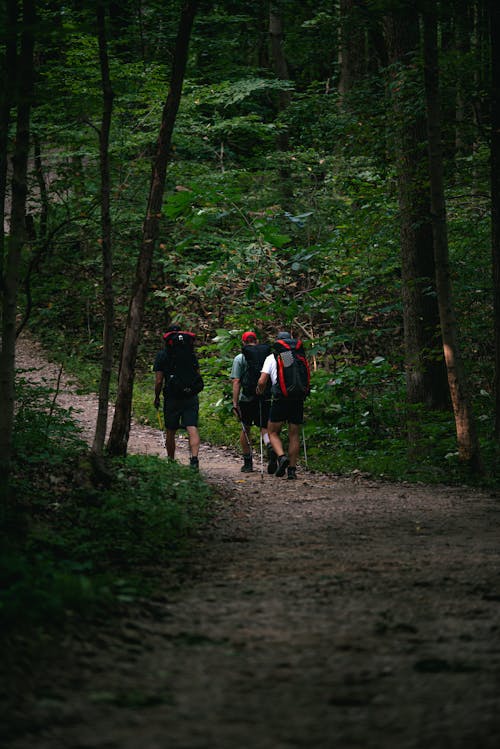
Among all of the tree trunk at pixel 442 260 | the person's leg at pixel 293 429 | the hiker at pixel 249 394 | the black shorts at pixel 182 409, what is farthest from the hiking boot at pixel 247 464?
the tree trunk at pixel 442 260

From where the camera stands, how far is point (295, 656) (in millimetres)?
3701

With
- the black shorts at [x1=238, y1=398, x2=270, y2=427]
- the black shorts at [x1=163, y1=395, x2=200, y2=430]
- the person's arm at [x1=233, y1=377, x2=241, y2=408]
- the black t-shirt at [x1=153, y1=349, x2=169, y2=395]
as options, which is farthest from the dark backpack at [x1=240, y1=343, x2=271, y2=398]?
the black t-shirt at [x1=153, y1=349, x2=169, y2=395]

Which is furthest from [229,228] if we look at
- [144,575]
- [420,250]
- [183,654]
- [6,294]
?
[183,654]

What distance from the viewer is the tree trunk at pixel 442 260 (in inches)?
374

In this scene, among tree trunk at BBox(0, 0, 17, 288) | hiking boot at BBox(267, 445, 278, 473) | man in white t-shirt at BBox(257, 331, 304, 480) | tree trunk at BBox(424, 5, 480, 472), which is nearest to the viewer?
tree trunk at BBox(0, 0, 17, 288)

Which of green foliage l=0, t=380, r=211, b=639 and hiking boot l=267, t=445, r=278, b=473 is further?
hiking boot l=267, t=445, r=278, b=473

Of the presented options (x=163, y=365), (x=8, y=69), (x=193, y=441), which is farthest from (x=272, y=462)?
(x=8, y=69)

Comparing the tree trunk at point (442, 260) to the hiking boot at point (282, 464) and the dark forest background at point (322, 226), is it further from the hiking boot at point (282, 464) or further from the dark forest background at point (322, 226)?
the hiking boot at point (282, 464)

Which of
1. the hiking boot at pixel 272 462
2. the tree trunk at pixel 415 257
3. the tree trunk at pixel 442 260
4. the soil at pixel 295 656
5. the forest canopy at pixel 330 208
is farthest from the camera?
the hiking boot at pixel 272 462

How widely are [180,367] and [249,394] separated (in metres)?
1.42

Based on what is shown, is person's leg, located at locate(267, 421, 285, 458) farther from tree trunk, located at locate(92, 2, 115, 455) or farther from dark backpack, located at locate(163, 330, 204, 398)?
tree trunk, located at locate(92, 2, 115, 455)

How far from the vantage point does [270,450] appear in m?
11.7

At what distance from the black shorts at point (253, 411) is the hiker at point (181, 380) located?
1.15 metres

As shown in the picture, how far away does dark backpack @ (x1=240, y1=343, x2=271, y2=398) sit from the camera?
11742 mm
